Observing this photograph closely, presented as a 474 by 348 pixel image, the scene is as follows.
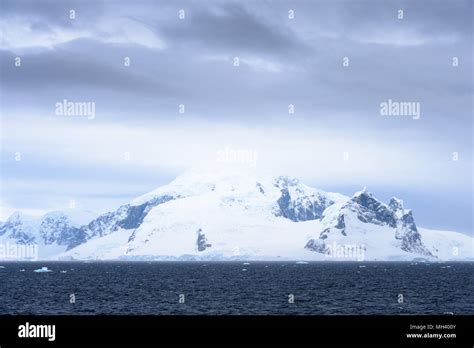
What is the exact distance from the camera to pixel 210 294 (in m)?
140
